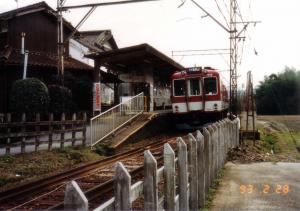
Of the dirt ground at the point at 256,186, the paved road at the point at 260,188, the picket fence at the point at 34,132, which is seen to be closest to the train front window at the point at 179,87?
the picket fence at the point at 34,132

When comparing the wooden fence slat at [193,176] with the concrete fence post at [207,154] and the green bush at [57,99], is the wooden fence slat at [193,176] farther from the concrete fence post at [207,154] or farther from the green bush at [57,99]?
the green bush at [57,99]

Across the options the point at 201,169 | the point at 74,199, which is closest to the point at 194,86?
the point at 201,169

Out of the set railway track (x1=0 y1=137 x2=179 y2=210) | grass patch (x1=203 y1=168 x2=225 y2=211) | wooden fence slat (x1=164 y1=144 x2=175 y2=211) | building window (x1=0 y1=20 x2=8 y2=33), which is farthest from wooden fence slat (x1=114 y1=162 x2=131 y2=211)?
building window (x1=0 y1=20 x2=8 y2=33)

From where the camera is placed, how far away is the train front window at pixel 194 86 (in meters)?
26.8

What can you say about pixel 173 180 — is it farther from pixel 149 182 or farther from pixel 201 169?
pixel 201 169

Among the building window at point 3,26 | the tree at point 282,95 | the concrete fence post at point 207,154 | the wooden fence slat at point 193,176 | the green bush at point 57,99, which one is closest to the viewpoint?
the wooden fence slat at point 193,176

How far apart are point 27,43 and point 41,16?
8.53 ft

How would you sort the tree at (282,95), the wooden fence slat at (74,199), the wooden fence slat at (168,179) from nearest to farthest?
the wooden fence slat at (74,199)
the wooden fence slat at (168,179)
the tree at (282,95)

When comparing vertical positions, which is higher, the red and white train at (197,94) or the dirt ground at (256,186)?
the red and white train at (197,94)

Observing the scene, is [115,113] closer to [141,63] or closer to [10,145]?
[10,145]

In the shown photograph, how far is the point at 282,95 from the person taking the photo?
71375mm

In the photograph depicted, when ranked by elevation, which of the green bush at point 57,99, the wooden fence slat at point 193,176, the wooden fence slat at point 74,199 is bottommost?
the wooden fence slat at point 193,176

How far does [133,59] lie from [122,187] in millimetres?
24061

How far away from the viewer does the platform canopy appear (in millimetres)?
25859
